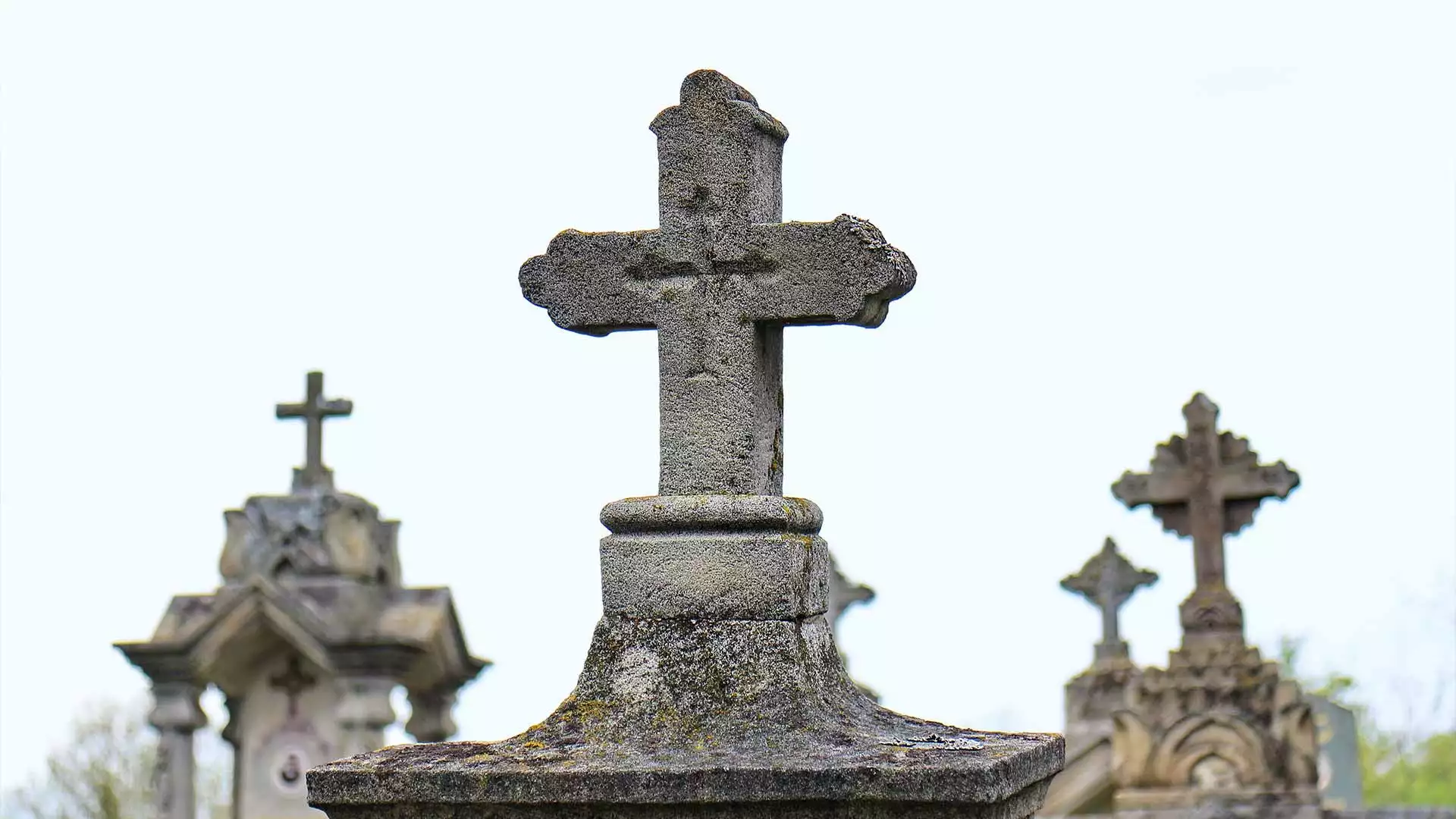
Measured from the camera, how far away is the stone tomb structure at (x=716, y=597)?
3.89 meters

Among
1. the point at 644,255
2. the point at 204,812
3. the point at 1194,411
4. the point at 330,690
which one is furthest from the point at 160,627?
the point at 204,812

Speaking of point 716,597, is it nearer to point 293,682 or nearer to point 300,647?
point 300,647

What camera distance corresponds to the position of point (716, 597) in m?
4.24

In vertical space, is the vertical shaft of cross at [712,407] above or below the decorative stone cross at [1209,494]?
below

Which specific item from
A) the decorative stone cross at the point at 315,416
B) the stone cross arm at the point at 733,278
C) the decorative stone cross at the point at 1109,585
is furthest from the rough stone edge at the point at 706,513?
the decorative stone cross at the point at 1109,585

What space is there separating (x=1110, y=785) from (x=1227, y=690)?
3.05 m

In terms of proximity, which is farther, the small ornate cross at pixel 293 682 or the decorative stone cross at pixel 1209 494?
the small ornate cross at pixel 293 682

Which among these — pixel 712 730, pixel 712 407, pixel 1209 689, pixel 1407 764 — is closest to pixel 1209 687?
pixel 1209 689

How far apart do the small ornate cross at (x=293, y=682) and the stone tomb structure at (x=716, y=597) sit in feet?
34.6

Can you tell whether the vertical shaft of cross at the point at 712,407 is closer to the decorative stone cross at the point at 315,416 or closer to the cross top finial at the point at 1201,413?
the cross top finial at the point at 1201,413

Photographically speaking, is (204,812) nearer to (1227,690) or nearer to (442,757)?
(1227,690)

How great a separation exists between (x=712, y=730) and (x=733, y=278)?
36.7 inches

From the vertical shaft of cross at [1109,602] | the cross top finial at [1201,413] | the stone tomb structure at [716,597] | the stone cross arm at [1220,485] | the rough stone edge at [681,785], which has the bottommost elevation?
the rough stone edge at [681,785]

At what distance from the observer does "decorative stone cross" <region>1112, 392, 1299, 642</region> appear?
13602 millimetres
